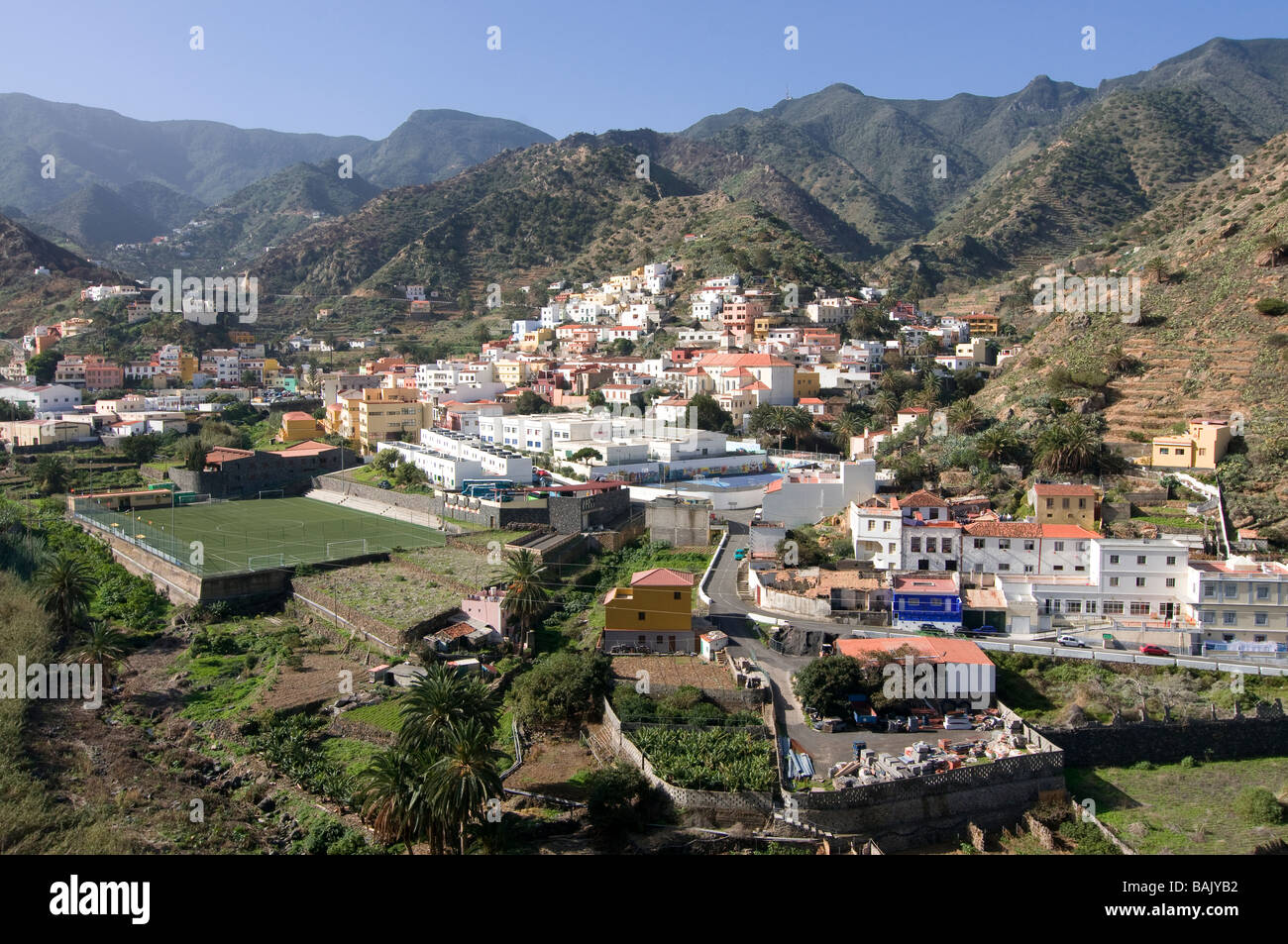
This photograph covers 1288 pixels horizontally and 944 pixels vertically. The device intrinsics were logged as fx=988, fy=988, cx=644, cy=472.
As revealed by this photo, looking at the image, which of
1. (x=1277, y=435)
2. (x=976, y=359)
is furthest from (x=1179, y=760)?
(x=976, y=359)

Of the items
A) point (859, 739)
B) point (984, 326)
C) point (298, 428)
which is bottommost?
point (859, 739)

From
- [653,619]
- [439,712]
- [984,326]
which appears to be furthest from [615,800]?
[984,326]

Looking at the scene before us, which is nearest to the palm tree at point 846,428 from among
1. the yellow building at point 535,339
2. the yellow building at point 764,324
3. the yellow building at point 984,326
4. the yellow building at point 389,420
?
the yellow building at point 764,324

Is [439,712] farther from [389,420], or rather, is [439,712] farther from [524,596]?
[389,420]

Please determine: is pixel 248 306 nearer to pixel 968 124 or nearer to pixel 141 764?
pixel 141 764

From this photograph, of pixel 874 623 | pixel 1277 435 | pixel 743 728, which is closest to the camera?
pixel 743 728

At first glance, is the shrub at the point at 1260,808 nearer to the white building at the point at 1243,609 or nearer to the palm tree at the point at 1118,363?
the white building at the point at 1243,609
